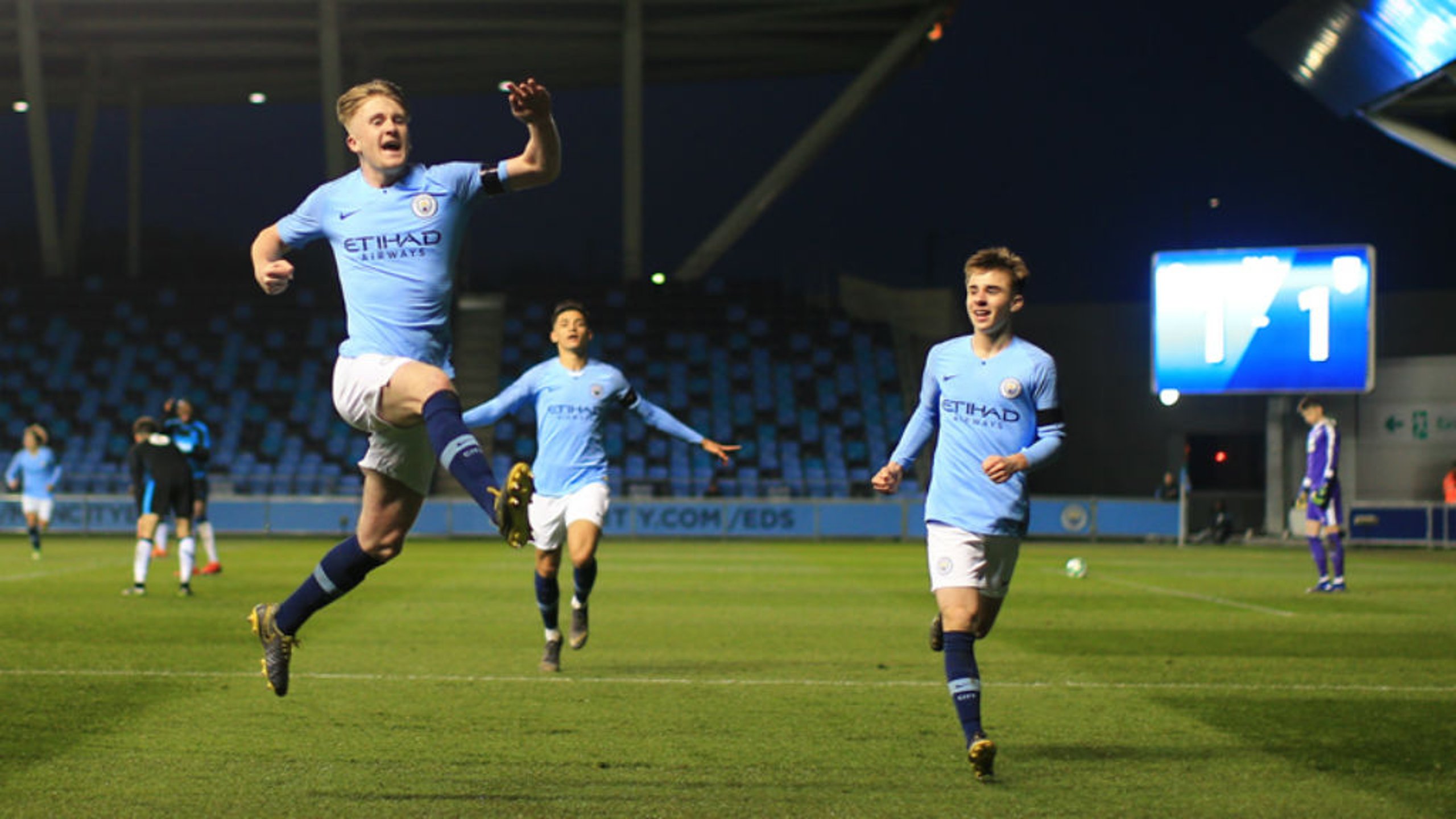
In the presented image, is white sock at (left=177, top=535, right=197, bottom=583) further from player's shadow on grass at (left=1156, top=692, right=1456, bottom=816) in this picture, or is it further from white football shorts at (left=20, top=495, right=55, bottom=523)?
player's shadow on grass at (left=1156, top=692, right=1456, bottom=816)

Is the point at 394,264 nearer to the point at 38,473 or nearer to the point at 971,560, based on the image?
the point at 971,560

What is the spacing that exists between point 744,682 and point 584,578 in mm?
1432

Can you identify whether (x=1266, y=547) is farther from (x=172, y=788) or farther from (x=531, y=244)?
(x=531, y=244)

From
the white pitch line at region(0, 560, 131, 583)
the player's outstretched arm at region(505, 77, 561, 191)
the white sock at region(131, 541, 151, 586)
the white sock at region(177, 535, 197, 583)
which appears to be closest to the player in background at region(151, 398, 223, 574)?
the white sock at region(177, 535, 197, 583)

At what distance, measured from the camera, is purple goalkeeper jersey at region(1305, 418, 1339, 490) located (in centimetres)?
1786

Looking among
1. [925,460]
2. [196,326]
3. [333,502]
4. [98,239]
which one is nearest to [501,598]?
[333,502]

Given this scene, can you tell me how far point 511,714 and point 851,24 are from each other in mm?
35494

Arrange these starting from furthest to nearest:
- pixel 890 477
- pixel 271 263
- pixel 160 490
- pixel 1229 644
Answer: pixel 160 490
pixel 1229 644
pixel 890 477
pixel 271 263

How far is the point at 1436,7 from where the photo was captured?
27.2m

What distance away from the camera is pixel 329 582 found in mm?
6340

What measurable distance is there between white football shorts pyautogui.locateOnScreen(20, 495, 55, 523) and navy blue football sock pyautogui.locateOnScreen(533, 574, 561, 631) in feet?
54.7

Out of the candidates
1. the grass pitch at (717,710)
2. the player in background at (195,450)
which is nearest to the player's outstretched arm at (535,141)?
the grass pitch at (717,710)

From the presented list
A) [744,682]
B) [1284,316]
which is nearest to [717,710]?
[744,682]

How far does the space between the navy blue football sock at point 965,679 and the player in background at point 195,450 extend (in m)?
11.5
